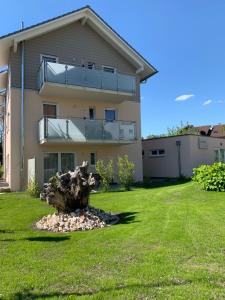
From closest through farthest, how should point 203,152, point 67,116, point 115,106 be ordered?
1. point 67,116
2. point 115,106
3. point 203,152

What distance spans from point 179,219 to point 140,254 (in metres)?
3.24

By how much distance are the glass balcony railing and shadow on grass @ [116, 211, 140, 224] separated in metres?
11.6

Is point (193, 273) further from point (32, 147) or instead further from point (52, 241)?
point (32, 147)

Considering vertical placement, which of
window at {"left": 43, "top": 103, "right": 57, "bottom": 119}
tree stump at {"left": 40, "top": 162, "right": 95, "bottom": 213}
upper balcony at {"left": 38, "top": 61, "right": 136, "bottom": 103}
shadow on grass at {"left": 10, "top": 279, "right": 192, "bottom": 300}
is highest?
upper balcony at {"left": 38, "top": 61, "right": 136, "bottom": 103}

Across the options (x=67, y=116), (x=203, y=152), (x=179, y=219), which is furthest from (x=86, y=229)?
(x=203, y=152)

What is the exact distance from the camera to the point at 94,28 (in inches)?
940

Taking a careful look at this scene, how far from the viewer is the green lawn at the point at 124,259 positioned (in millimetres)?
4625

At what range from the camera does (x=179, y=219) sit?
30.2 ft

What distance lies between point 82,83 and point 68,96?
1587 millimetres

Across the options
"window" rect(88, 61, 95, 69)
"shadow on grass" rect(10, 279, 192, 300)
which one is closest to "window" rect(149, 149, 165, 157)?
"window" rect(88, 61, 95, 69)

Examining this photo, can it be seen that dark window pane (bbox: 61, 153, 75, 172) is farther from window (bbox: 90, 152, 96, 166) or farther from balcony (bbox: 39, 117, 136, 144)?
balcony (bbox: 39, 117, 136, 144)

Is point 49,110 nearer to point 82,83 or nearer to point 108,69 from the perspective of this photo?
point 82,83

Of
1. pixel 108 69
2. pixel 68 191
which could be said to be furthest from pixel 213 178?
pixel 108 69

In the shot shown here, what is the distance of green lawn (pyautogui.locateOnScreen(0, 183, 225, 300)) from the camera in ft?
15.2
